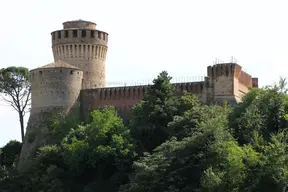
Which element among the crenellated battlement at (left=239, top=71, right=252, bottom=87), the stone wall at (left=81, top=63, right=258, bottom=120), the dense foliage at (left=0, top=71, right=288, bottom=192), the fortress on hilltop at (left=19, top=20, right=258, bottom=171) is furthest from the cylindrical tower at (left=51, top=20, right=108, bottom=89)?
the crenellated battlement at (left=239, top=71, right=252, bottom=87)

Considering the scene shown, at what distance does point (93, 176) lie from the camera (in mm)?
55312

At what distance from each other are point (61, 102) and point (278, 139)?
2319 cm

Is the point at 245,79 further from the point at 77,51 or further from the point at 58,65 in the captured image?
the point at 58,65

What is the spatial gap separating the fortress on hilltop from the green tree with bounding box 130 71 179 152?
382cm

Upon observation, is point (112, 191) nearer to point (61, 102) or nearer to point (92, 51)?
point (61, 102)

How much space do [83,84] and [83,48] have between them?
3202mm

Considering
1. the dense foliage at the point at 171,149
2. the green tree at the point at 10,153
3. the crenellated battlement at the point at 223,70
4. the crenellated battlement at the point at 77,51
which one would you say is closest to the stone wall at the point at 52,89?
the dense foliage at the point at 171,149

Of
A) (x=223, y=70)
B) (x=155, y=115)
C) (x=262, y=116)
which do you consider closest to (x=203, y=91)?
(x=223, y=70)

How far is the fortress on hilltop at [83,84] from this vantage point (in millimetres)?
58094

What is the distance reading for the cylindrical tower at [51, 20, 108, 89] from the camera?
65875 mm

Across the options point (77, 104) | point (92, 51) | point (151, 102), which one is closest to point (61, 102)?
point (77, 104)

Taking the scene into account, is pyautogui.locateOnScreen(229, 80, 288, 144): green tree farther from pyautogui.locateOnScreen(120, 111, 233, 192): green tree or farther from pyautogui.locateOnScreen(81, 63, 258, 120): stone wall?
pyautogui.locateOnScreen(81, 63, 258, 120): stone wall

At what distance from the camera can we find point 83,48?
66.1 metres

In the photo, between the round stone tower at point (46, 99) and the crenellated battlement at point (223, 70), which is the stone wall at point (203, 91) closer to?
the crenellated battlement at point (223, 70)
